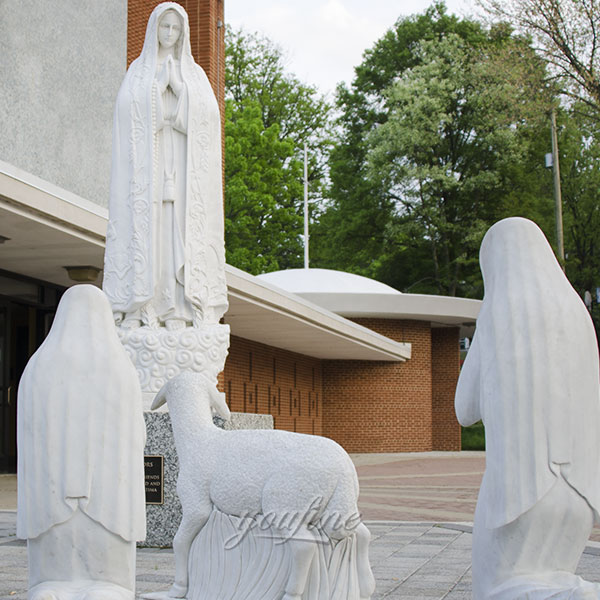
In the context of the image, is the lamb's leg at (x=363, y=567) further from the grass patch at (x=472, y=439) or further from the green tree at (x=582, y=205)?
the green tree at (x=582, y=205)

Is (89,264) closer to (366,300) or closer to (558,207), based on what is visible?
(366,300)

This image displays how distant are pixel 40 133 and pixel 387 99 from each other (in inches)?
971

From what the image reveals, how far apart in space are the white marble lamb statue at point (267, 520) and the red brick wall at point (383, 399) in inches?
985

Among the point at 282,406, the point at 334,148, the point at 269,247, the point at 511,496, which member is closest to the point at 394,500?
the point at 511,496

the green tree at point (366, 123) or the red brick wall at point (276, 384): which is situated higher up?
the green tree at point (366, 123)

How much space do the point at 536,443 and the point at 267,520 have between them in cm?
111

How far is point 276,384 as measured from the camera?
26.4 metres

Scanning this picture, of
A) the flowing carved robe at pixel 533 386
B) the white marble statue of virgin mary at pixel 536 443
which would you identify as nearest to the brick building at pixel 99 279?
the flowing carved robe at pixel 533 386

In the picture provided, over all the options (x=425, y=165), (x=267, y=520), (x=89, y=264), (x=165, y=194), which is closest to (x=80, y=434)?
(x=267, y=520)

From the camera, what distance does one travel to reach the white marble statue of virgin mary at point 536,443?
3322mm

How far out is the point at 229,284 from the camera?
16.8 meters

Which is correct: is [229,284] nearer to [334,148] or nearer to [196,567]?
[196,567]

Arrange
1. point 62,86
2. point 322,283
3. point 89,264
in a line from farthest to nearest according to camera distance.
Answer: point 322,283 < point 62,86 < point 89,264

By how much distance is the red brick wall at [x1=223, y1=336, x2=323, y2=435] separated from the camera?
77.2 ft
